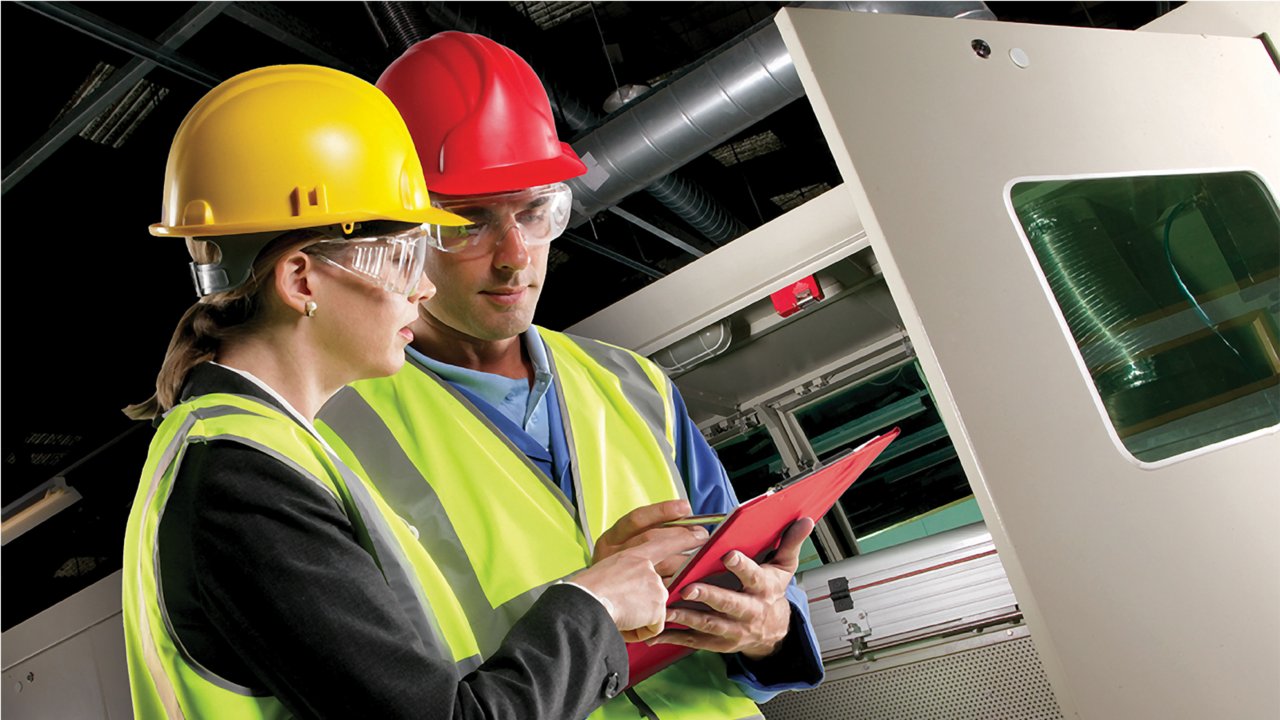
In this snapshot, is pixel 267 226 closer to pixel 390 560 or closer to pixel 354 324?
pixel 354 324

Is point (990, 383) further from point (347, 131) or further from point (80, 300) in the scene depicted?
point (80, 300)

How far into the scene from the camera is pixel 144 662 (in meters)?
1.14

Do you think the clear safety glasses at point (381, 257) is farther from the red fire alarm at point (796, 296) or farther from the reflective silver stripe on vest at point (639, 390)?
the red fire alarm at point (796, 296)

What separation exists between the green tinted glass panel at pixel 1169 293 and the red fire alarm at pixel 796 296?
798 mm

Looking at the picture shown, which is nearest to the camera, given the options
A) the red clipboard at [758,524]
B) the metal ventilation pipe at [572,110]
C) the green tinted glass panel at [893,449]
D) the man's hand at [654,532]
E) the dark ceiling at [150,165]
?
the red clipboard at [758,524]

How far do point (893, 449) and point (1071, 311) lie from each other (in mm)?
2247

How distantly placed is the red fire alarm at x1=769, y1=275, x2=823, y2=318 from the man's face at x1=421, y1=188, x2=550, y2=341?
0.78 m

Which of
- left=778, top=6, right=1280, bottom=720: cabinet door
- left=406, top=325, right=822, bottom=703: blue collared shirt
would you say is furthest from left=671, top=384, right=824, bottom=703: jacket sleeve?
left=778, top=6, right=1280, bottom=720: cabinet door

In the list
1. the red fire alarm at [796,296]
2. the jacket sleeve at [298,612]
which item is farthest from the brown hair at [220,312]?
the red fire alarm at [796,296]

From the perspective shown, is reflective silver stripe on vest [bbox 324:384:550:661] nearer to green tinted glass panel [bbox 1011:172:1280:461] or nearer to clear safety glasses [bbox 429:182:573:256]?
clear safety glasses [bbox 429:182:573:256]

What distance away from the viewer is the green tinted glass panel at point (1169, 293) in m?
1.45

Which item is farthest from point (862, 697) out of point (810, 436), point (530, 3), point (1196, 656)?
point (530, 3)

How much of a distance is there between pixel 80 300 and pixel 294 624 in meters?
5.89

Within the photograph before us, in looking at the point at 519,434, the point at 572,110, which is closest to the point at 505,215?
the point at 519,434
